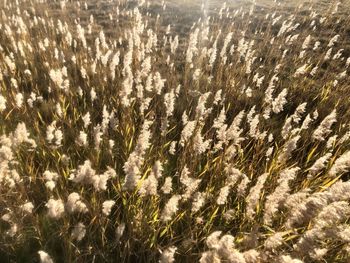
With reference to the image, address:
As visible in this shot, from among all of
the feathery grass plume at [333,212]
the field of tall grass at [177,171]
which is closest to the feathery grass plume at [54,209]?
the field of tall grass at [177,171]

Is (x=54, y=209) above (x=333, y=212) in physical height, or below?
below

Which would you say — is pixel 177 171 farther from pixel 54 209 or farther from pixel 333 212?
pixel 333 212

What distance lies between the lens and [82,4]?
22.5 feet

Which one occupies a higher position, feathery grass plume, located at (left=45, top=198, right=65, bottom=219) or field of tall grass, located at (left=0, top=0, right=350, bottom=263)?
feathery grass plume, located at (left=45, top=198, right=65, bottom=219)

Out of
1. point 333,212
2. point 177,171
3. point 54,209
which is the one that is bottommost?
point 177,171

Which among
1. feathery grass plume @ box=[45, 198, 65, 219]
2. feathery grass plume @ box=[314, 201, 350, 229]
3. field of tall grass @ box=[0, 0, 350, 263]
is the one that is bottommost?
field of tall grass @ box=[0, 0, 350, 263]

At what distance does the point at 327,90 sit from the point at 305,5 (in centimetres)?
344

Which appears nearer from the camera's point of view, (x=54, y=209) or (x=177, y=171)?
(x=54, y=209)

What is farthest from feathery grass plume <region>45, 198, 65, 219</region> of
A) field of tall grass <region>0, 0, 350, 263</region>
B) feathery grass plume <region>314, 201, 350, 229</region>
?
feathery grass plume <region>314, 201, 350, 229</region>

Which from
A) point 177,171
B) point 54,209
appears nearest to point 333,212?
point 54,209

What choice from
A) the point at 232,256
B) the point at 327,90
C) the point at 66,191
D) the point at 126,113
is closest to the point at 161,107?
the point at 126,113

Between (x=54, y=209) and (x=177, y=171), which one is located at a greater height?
(x=54, y=209)

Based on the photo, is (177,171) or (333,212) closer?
(333,212)

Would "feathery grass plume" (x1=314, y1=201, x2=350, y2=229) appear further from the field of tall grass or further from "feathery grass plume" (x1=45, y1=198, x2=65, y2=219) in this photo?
"feathery grass plume" (x1=45, y1=198, x2=65, y2=219)
